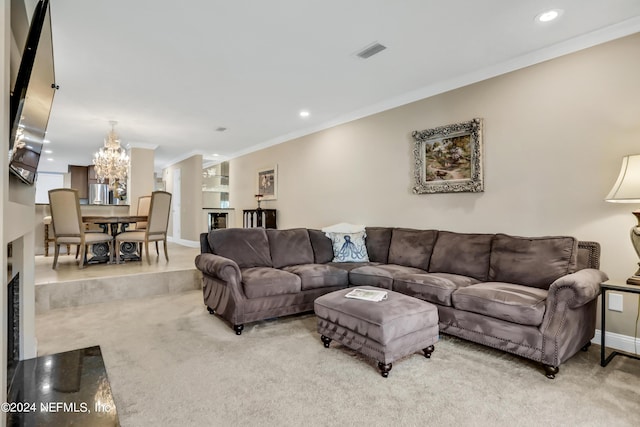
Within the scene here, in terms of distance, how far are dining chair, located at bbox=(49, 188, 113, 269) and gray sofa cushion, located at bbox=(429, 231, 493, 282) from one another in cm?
445

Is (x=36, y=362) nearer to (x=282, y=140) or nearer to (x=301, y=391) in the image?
(x=301, y=391)

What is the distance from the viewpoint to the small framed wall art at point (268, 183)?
20.8 feet

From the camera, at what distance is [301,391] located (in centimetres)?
196

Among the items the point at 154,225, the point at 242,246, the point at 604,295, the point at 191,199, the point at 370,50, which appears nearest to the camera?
the point at 604,295

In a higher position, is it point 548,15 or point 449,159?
point 548,15

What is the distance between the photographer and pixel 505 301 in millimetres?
2344

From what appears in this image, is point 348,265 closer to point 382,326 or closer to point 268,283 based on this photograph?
point 268,283

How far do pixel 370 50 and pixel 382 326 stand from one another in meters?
2.34

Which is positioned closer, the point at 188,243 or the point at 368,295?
the point at 368,295

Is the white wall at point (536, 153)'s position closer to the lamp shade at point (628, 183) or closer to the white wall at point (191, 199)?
the lamp shade at point (628, 183)

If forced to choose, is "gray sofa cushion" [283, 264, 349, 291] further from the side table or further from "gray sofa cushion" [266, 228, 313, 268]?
the side table

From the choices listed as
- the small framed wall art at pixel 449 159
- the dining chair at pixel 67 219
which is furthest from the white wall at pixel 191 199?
the small framed wall art at pixel 449 159

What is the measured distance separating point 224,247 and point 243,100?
1.98 meters

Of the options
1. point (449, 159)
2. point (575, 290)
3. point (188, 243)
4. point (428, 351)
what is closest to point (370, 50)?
point (449, 159)
